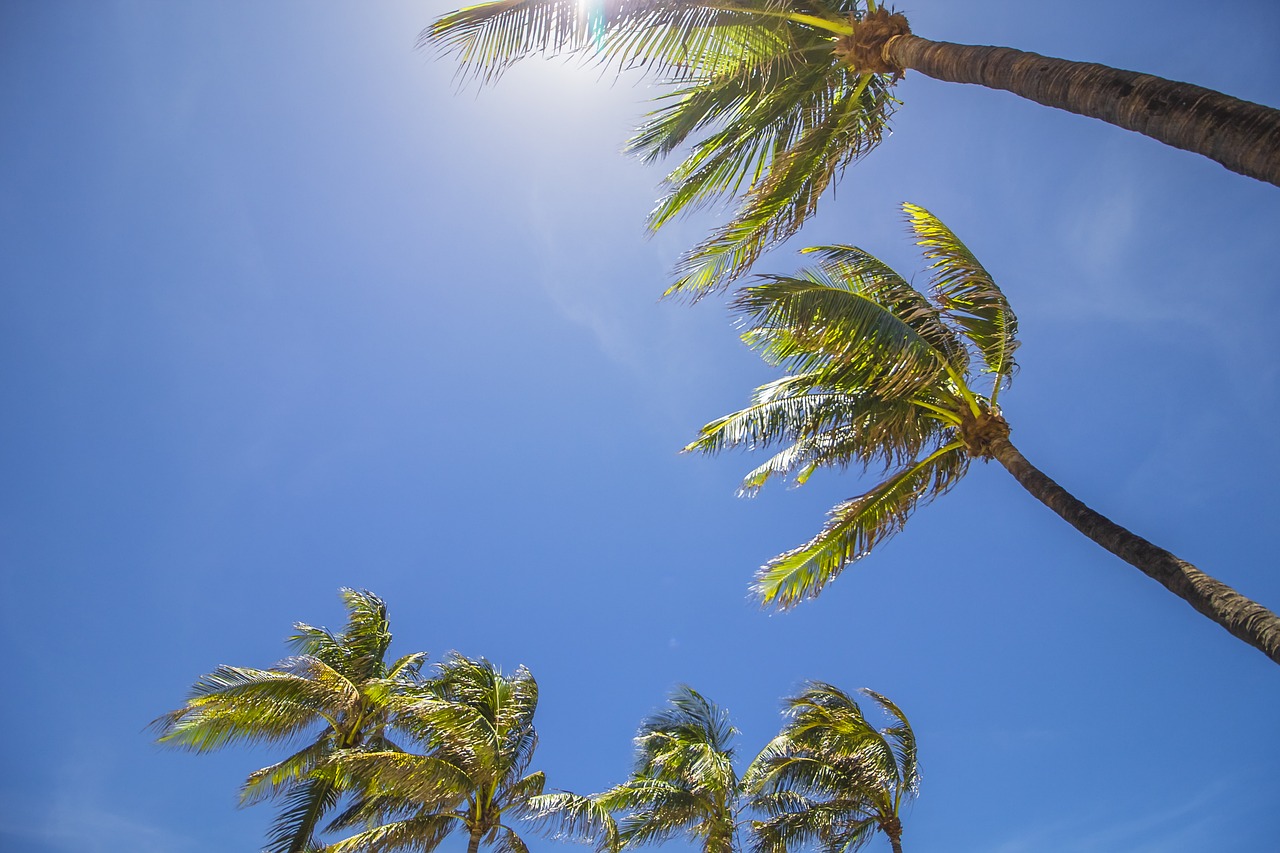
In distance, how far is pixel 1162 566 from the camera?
6.63 m

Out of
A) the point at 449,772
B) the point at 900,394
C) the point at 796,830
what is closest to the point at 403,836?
the point at 449,772

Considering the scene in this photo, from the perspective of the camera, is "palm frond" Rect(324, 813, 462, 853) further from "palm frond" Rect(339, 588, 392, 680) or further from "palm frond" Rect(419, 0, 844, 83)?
"palm frond" Rect(419, 0, 844, 83)

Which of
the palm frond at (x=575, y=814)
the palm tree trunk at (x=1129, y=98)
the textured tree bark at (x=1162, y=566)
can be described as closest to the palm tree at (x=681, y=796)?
the palm frond at (x=575, y=814)

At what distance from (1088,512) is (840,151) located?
4.73m

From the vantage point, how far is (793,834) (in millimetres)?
15242

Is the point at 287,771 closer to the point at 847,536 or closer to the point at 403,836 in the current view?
the point at 403,836

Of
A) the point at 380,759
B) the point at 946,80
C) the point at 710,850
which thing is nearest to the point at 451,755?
the point at 380,759

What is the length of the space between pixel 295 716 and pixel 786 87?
13074 mm

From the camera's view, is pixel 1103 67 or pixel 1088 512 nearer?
pixel 1103 67

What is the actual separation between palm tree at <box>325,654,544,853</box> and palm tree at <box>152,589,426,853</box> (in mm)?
743

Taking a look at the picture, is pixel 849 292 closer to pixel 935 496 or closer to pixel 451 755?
pixel 935 496

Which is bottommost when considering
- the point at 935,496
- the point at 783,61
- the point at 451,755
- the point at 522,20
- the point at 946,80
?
the point at 451,755

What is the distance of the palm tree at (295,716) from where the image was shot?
40.0 ft

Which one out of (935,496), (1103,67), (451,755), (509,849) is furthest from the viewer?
(509,849)
